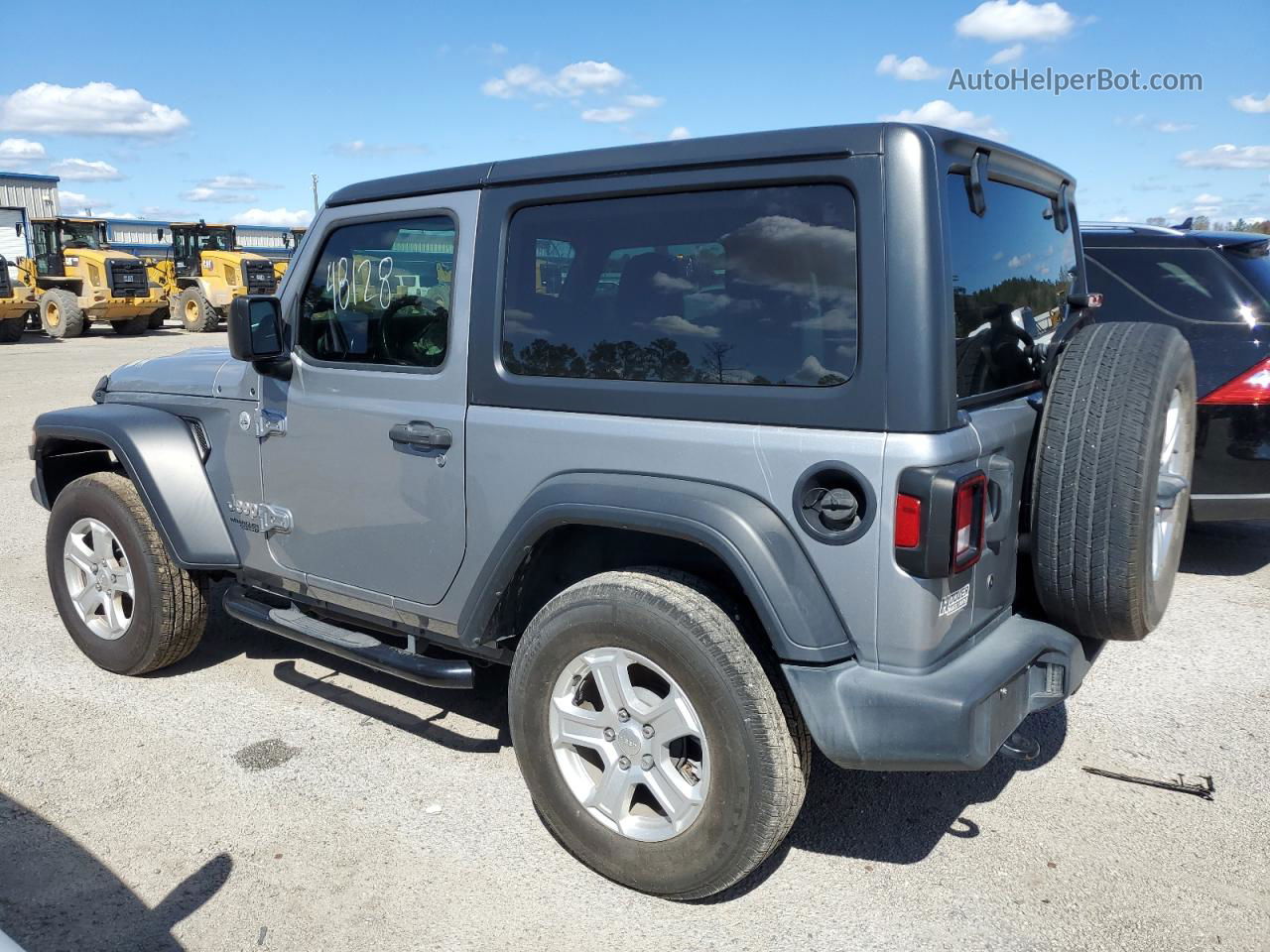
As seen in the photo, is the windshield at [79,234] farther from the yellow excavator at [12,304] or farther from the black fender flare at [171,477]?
the black fender flare at [171,477]

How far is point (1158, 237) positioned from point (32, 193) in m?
36.6

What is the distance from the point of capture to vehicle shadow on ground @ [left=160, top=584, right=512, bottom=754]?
12.8ft

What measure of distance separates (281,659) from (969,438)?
3.38 meters

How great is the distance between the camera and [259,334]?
3.58 metres

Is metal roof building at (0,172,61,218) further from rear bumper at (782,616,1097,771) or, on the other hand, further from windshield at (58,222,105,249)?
rear bumper at (782,616,1097,771)

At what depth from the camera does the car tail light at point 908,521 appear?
2334 mm

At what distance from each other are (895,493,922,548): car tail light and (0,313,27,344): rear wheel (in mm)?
25091

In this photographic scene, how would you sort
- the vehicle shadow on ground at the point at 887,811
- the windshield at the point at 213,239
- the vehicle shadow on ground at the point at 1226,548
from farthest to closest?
the windshield at the point at 213,239 → the vehicle shadow on ground at the point at 1226,548 → the vehicle shadow on ground at the point at 887,811

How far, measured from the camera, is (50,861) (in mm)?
3053

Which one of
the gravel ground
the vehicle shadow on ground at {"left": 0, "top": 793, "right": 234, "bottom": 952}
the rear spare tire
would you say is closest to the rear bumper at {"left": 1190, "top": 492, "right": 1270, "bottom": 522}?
the gravel ground

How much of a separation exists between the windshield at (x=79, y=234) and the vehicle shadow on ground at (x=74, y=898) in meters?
26.1

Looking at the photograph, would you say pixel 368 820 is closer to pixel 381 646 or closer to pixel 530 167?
pixel 381 646

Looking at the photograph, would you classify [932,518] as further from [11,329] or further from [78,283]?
[78,283]

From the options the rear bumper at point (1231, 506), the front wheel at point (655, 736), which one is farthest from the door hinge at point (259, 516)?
the rear bumper at point (1231, 506)
